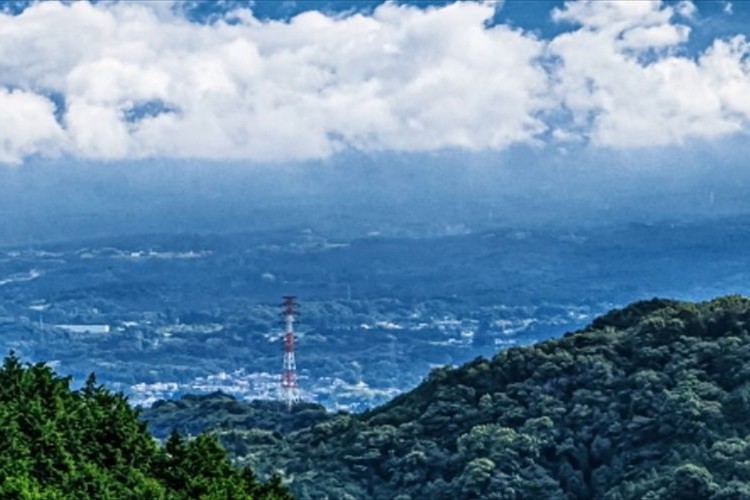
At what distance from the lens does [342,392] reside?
97.3m

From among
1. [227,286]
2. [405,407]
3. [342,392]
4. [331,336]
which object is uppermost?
[227,286]

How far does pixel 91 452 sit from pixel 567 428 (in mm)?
18763

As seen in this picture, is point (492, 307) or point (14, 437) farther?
point (492, 307)

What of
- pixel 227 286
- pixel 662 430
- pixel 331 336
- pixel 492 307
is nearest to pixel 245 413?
pixel 662 430

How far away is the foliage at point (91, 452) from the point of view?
17.5 metres

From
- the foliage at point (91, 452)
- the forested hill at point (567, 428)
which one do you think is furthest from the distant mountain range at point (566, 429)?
the foliage at point (91, 452)

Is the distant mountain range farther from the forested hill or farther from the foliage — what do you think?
the foliage

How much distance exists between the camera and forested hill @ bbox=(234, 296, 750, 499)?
34.0 meters

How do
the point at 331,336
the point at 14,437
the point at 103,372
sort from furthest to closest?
the point at 331,336
the point at 103,372
the point at 14,437

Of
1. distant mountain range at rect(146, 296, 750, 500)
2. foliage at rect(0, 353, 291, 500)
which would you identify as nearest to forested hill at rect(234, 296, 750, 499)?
distant mountain range at rect(146, 296, 750, 500)

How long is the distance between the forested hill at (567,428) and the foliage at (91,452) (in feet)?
45.1

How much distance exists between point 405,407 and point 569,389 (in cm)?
379

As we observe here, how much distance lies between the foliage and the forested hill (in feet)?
45.1

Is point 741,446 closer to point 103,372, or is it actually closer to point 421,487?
point 421,487
